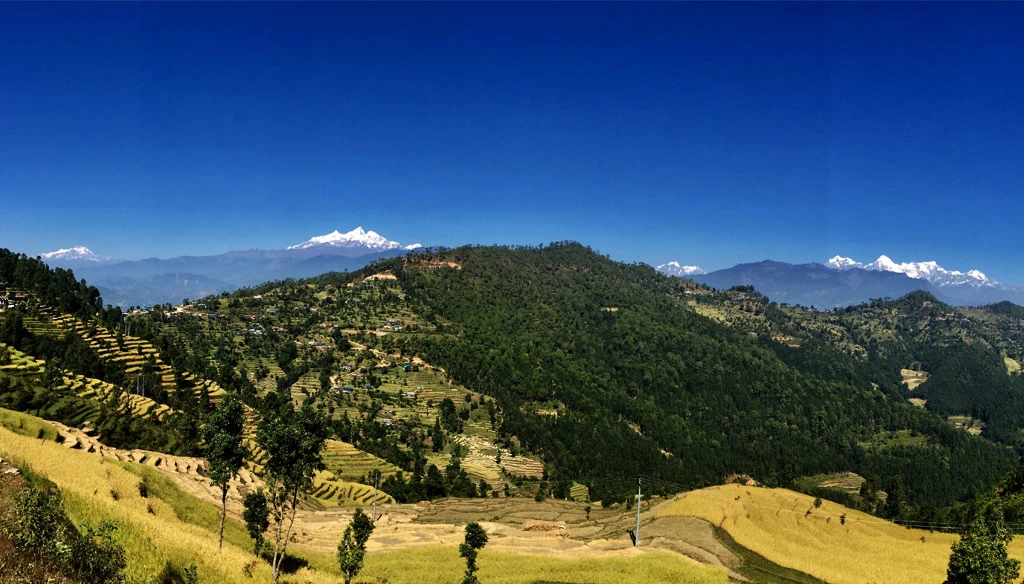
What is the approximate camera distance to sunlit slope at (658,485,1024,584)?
5109 cm

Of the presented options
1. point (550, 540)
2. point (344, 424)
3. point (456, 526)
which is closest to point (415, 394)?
point (344, 424)

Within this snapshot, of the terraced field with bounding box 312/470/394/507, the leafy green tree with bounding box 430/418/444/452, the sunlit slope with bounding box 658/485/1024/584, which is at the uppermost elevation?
the sunlit slope with bounding box 658/485/1024/584

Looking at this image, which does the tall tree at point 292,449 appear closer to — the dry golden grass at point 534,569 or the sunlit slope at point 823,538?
the dry golden grass at point 534,569

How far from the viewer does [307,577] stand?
3534 centimetres

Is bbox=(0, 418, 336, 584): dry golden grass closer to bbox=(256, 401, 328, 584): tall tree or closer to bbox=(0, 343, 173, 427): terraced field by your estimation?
bbox=(256, 401, 328, 584): tall tree

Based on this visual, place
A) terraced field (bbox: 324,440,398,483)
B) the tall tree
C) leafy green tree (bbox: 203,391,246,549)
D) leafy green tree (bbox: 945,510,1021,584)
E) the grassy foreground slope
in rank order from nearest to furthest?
the grassy foreground slope
leafy green tree (bbox: 945,510,1021,584)
the tall tree
leafy green tree (bbox: 203,391,246,549)
terraced field (bbox: 324,440,398,483)

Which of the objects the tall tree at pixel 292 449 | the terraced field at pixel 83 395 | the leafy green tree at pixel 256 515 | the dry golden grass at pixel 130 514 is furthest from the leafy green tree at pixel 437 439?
the tall tree at pixel 292 449

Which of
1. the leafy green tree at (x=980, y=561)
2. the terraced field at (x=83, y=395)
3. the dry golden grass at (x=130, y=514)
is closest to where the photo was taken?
the dry golden grass at (x=130, y=514)

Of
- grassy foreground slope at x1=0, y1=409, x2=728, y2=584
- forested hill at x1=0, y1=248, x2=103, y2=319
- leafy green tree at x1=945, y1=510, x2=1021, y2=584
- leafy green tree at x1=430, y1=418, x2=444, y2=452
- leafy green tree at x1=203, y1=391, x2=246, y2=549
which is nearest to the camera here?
grassy foreground slope at x1=0, y1=409, x2=728, y2=584

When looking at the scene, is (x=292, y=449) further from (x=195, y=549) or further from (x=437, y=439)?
(x=437, y=439)

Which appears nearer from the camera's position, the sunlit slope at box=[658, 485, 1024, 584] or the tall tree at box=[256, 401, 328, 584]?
the tall tree at box=[256, 401, 328, 584]

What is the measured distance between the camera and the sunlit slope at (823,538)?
51094 millimetres

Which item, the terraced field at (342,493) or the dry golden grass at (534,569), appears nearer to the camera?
the dry golden grass at (534,569)

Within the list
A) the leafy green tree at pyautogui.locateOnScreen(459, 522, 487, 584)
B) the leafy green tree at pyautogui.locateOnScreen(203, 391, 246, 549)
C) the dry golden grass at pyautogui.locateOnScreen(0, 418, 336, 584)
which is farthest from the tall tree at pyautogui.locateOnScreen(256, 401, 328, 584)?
the leafy green tree at pyautogui.locateOnScreen(459, 522, 487, 584)
